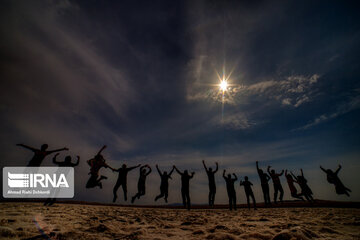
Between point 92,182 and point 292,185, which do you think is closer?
point 92,182

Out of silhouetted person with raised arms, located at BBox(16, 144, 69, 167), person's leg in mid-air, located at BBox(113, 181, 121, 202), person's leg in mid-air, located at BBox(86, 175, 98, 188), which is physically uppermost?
silhouetted person with raised arms, located at BBox(16, 144, 69, 167)

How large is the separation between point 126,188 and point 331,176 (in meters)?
14.6

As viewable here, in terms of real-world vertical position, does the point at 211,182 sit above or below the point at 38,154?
below

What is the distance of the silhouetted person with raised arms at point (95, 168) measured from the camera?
8.37 metres

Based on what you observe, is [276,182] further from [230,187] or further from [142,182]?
[142,182]

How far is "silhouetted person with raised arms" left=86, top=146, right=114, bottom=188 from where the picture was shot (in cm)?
837

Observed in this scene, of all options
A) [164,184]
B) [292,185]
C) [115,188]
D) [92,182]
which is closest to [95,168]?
[92,182]

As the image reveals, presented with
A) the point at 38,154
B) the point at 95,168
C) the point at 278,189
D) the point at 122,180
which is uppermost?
the point at 38,154

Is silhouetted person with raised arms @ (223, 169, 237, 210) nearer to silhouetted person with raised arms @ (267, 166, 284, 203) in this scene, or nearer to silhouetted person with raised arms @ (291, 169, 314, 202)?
silhouetted person with raised arms @ (267, 166, 284, 203)

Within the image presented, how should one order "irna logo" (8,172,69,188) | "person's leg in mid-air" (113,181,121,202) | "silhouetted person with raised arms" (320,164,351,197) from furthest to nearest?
"silhouetted person with raised arms" (320,164,351,197) < "person's leg in mid-air" (113,181,121,202) < "irna logo" (8,172,69,188)

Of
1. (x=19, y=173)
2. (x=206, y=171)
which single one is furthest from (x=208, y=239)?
(x=19, y=173)

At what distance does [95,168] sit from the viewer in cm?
870

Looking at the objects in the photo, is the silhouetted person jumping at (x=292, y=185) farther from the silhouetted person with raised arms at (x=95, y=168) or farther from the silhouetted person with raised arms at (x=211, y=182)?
the silhouetted person with raised arms at (x=95, y=168)

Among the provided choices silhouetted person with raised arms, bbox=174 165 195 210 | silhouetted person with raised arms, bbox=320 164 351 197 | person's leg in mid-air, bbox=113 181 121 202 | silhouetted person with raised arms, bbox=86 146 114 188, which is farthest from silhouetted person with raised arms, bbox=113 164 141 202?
silhouetted person with raised arms, bbox=320 164 351 197
